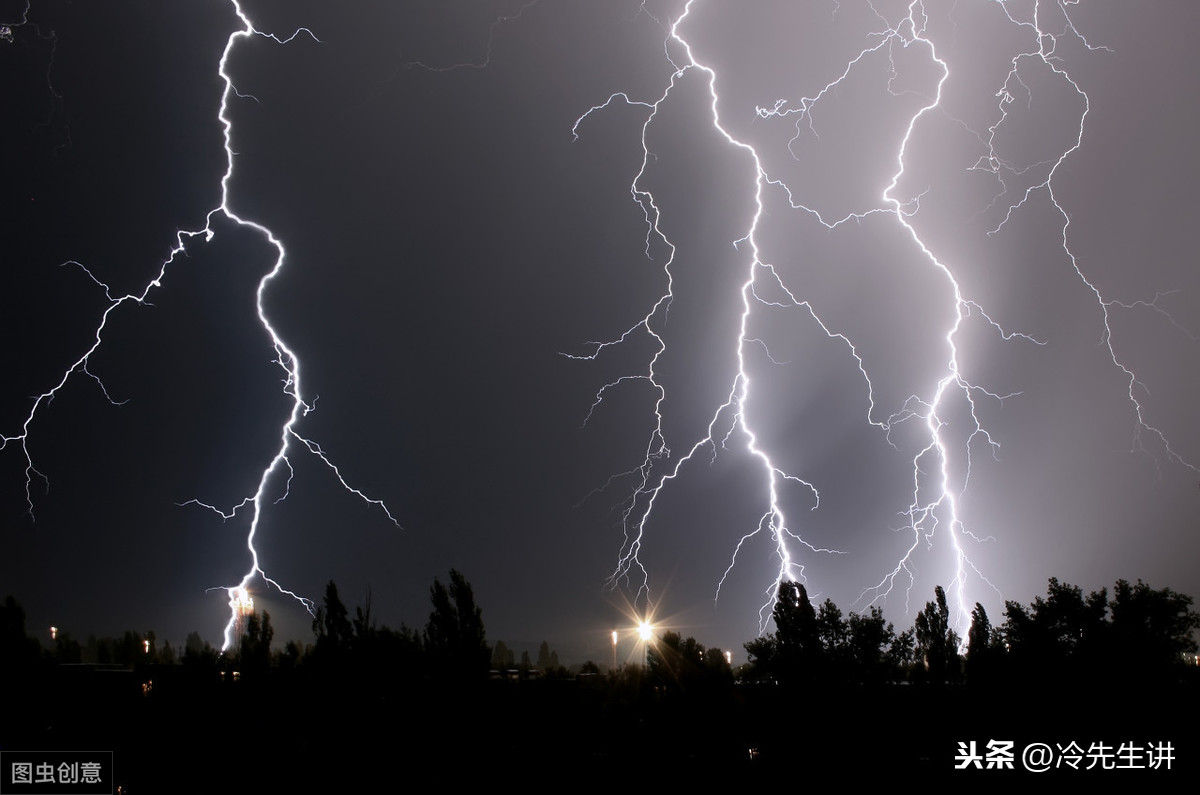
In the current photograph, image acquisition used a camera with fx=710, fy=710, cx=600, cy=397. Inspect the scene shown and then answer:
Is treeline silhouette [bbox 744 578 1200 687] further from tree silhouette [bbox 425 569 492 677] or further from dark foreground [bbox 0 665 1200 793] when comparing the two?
tree silhouette [bbox 425 569 492 677]

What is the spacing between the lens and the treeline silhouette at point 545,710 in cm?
934

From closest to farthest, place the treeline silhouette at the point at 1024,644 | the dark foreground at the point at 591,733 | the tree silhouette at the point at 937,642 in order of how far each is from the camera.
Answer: the dark foreground at the point at 591,733, the treeline silhouette at the point at 1024,644, the tree silhouette at the point at 937,642

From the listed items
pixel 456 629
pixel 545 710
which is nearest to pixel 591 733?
pixel 545 710

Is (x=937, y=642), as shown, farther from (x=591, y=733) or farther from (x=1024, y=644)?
(x=591, y=733)

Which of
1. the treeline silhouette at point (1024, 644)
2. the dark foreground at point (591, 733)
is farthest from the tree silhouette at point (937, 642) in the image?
the dark foreground at point (591, 733)

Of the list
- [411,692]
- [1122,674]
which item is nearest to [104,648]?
[411,692]

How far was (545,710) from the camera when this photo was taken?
32.2ft

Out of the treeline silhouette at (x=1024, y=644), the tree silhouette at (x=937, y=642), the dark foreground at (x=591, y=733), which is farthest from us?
the tree silhouette at (x=937, y=642)

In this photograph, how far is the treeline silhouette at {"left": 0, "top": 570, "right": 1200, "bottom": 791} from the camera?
9.34 metres

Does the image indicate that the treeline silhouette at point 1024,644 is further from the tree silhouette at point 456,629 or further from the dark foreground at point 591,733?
the tree silhouette at point 456,629

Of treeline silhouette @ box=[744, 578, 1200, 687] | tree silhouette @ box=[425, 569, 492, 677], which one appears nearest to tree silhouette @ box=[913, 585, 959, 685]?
treeline silhouette @ box=[744, 578, 1200, 687]

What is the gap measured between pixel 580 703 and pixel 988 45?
18610mm

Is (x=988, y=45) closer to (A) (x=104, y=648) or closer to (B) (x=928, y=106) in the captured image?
(B) (x=928, y=106)

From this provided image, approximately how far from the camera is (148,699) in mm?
10523
